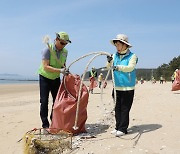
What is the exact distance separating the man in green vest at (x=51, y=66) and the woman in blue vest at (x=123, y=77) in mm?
847

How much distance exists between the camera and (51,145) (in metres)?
4.36

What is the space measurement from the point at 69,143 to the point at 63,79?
4.03 feet

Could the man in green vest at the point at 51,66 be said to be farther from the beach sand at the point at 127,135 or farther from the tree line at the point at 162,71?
the tree line at the point at 162,71

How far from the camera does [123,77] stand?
512cm

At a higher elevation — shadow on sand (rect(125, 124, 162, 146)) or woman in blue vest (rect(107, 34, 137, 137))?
woman in blue vest (rect(107, 34, 137, 137))

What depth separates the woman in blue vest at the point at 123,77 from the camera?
5.05 metres

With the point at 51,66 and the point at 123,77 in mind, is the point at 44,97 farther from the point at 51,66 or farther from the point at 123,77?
the point at 123,77

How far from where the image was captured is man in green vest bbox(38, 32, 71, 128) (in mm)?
5445

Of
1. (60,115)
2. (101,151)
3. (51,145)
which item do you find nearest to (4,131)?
(60,115)

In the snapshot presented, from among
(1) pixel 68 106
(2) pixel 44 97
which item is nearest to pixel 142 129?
(1) pixel 68 106

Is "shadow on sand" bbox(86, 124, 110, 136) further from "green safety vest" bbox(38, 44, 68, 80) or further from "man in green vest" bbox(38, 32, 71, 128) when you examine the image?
"green safety vest" bbox(38, 44, 68, 80)

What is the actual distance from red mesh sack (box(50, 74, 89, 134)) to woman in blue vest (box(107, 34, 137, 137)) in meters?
0.55

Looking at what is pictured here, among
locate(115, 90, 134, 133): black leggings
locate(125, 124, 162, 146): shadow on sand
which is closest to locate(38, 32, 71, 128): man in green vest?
locate(115, 90, 134, 133): black leggings

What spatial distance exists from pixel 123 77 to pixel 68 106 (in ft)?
3.15
